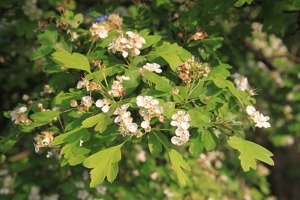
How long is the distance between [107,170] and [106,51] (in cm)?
83

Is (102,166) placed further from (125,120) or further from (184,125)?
(184,125)

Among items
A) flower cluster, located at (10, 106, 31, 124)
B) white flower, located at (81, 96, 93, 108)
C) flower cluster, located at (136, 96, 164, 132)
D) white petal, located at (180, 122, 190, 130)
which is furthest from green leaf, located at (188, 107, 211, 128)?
flower cluster, located at (10, 106, 31, 124)

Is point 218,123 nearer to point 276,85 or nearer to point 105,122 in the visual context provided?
point 105,122

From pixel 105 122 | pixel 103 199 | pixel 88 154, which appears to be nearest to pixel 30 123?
pixel 88 154

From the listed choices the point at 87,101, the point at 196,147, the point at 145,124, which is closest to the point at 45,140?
the point at 87,101

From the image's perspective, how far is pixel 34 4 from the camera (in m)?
3.04

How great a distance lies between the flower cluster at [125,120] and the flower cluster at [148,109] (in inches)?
1.9

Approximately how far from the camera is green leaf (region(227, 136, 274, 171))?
6.51 ft

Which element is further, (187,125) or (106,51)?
(106,51)

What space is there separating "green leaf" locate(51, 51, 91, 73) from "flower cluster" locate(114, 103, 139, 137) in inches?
13.1

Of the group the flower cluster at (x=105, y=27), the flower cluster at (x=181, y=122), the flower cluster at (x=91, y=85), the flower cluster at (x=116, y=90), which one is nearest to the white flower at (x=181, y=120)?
the flower cluster at (x=181, y=122)

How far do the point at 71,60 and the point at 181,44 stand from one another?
80cm

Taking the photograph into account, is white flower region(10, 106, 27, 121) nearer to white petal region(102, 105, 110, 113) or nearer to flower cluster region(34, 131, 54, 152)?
flower cluster region(34, 131, 54, 152)

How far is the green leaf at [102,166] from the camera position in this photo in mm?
1923
